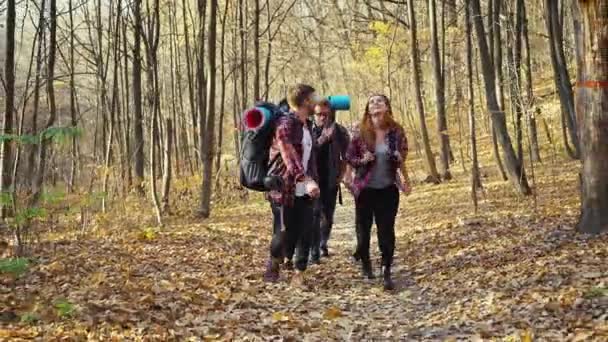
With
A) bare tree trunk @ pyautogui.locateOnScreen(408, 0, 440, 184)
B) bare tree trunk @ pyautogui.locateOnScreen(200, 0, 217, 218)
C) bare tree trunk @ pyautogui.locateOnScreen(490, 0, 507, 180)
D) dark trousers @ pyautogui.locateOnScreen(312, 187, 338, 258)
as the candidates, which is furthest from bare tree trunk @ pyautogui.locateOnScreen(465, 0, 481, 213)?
bare tree trunk @ pyautogui.locateOnScreen(408, 0, 440, 184)

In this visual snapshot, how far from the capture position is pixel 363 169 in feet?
22.7

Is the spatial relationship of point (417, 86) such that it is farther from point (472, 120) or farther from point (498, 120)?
point (472, 120)

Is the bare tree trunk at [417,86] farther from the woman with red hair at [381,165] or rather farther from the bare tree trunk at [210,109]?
the woman with red hair at [381,165]

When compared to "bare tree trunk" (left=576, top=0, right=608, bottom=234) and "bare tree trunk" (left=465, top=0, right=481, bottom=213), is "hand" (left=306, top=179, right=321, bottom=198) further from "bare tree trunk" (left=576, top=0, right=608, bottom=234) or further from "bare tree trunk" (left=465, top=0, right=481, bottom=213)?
"bare tree trunk" (left=465, top=0, right=481, bottom=213)

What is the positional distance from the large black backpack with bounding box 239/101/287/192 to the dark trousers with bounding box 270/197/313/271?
35 cm

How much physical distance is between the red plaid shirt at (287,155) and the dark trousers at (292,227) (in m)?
0.12

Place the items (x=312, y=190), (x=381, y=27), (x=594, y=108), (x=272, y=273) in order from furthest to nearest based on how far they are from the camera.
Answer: (x=381, y=27), (x=594, y=108), (x=272, y=273), (x=312, y=190)

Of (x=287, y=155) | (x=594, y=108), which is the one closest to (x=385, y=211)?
(x=287, y=155)

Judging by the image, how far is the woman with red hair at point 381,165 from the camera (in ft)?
22.6

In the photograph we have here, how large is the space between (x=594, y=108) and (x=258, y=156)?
12.4ft

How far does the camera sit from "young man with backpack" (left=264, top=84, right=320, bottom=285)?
6379 millimetres

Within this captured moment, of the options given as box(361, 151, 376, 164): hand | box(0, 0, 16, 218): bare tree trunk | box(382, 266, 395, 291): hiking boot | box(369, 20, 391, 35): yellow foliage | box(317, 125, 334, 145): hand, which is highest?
box(369, 20, 391, 35): yellow foliage

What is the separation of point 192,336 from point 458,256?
14.0 feet

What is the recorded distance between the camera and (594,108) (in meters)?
7.39
